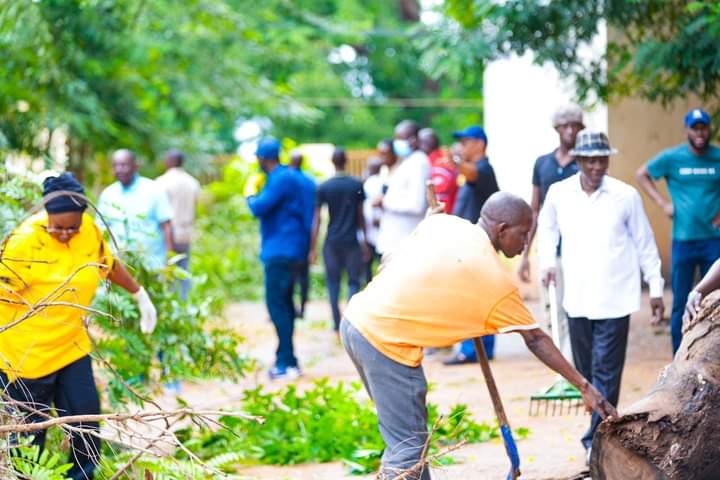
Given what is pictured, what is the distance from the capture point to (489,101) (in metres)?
19.0

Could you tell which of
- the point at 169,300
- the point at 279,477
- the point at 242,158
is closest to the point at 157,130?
the point at 242,158

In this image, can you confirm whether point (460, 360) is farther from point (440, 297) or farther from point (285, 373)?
point (440, 297)

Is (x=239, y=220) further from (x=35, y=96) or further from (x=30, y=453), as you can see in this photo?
(x=30, y=453)

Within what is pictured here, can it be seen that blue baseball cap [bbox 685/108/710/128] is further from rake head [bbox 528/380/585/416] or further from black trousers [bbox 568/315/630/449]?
black trousers [bbox 568/315/630/449]

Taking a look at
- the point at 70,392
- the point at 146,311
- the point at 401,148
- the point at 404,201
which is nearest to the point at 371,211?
the point at 401,148

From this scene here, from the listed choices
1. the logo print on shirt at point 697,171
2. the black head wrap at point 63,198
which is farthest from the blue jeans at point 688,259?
Answer: the black head wrap at point 63,198

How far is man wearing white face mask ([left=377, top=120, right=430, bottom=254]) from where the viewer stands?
11117 mm

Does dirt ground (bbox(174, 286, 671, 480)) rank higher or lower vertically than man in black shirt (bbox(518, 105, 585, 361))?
lower

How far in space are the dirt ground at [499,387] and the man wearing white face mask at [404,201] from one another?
121 cm

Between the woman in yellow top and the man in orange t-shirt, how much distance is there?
5.06 feet

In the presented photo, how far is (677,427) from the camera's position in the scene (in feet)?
18.6

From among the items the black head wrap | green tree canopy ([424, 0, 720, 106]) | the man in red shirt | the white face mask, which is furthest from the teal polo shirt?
the white face mask

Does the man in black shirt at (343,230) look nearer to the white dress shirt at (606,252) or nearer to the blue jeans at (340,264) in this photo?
the blue jeans at (340,264)

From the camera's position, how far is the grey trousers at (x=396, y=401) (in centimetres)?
541
